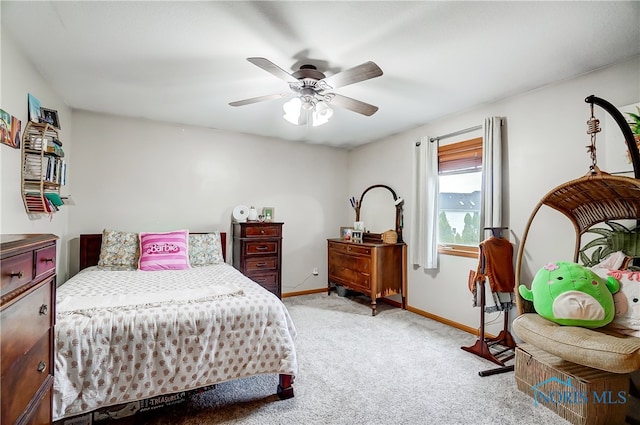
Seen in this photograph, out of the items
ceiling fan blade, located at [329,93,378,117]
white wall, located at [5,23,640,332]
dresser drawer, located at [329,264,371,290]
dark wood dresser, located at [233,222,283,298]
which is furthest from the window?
dark wood dresser, located at [233,222,283,298]

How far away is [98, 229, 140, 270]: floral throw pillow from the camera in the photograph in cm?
310

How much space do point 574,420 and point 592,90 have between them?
2352 mm

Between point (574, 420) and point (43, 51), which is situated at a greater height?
point (43, 51)

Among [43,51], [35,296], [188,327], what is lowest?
[188,327]

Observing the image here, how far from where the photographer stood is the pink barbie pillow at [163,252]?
3.08m

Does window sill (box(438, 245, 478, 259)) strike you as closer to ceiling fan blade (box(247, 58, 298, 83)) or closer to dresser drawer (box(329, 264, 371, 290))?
dresser drawer (box(329, 264, 371, 290))

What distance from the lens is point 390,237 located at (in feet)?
13.2

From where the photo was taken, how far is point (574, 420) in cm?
172

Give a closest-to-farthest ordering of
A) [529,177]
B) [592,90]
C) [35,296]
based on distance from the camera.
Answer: [35,296]
[592,90]
[529,177]

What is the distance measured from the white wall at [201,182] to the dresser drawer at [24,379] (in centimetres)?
265

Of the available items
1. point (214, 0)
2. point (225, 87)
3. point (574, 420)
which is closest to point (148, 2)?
point (214, 0)

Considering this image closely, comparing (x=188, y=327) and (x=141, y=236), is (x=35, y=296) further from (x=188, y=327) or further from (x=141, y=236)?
(x=141, y=236)

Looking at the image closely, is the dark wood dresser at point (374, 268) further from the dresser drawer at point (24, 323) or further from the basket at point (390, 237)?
the dresser drawer at point (24, 323)

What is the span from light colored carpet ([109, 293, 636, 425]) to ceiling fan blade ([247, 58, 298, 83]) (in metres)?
2.16
